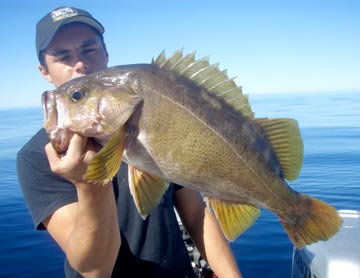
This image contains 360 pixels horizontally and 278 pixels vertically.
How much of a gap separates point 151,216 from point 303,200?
125cm

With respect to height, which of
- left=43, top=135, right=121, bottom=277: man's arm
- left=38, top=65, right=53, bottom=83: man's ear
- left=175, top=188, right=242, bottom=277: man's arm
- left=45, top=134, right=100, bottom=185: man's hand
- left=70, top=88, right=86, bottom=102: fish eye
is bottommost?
left=175, top=188, right=242, bottom=277: man's arm

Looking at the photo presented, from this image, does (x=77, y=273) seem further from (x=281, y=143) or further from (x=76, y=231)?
(x=281, y=143)

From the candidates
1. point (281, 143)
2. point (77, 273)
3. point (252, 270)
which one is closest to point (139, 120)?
point (281, 143)

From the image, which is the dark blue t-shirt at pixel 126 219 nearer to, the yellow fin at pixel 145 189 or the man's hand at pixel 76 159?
the man's hand at pixel 76 159

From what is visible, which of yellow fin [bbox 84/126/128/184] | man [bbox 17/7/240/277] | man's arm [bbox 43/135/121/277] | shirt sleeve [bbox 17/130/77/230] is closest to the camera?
yellow fin [bbox 84/126/128/184]

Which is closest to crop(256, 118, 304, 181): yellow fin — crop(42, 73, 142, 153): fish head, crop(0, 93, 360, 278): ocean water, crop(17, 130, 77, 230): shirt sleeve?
crop(42, 73, 142, 153): fish head

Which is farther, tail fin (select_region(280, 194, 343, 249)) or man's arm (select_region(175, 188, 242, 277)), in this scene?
man's arm (select_region(175, 188, 242, 277))

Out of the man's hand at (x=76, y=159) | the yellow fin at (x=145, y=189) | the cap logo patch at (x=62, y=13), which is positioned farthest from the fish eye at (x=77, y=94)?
the cap logo patch at (x=62, y=13)

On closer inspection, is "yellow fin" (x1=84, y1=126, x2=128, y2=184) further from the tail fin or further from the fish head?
the tail fin

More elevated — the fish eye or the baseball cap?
the baseball cap

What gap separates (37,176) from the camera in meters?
2.63

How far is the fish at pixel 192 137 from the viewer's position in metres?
1.94

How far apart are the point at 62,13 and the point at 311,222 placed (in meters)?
2.74

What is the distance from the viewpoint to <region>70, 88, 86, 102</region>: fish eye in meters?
2.05
